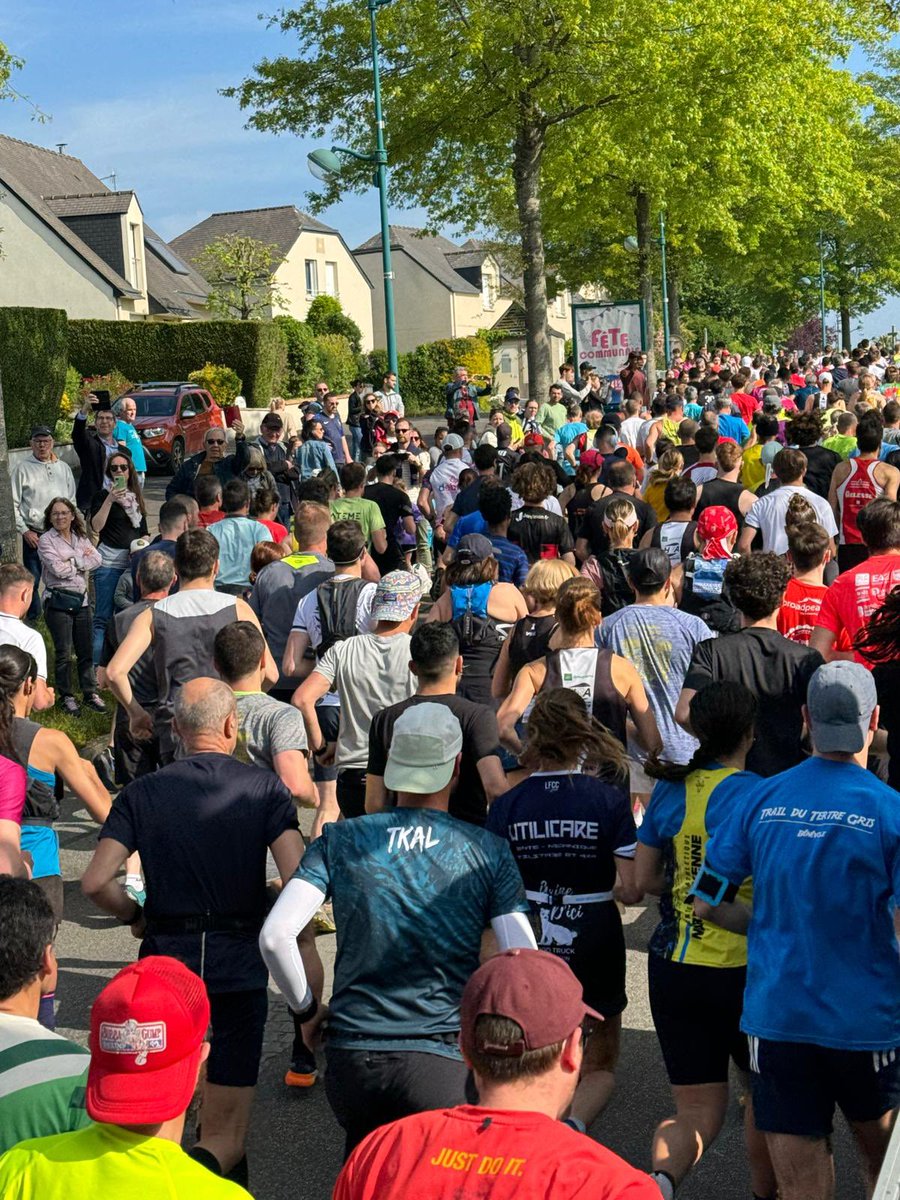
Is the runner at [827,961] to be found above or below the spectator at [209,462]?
below

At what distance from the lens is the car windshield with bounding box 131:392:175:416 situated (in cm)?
3023

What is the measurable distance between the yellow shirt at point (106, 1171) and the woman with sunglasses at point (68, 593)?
920 centimetres

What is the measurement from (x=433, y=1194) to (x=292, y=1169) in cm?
286

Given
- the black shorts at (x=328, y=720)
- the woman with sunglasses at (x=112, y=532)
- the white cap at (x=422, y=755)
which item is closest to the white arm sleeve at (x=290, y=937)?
the white cap at (x=422, y=755)

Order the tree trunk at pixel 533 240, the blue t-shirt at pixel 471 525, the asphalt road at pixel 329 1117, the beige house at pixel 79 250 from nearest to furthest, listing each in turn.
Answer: the asphalt road at pixel 329 1117
the blue t-shirt at pixel 471 525
the tree trunk at pixel 533 240
the beige house at pixel 79 250

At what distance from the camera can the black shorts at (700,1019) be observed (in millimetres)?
4316

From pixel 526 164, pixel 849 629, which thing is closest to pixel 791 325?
pixel 526 164

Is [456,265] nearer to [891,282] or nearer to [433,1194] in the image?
[891,282]

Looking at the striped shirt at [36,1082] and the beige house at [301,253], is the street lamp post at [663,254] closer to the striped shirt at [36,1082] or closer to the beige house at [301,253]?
the beige house at [301,253]

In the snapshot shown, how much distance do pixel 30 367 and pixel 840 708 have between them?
25.0 m

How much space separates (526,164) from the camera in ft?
86.3

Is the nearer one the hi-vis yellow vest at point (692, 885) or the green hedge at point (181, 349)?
the hi-vis yellow vest at point (692, 885)

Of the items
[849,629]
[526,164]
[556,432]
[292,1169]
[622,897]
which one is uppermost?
[526,164]

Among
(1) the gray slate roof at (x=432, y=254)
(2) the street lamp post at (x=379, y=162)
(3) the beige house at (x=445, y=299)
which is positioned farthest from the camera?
(1) the gray slate roof at (x=432, y=254)
